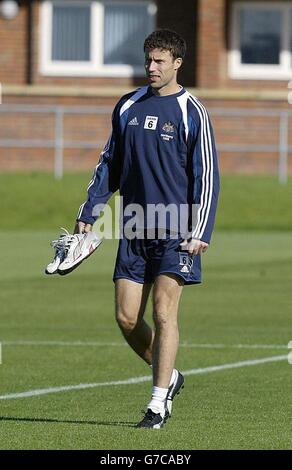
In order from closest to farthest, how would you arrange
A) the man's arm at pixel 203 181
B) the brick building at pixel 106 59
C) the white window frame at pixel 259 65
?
the man's arm at pixel 203 181, the brick building at pixel 106 59, the white window frame at pixel 259 65

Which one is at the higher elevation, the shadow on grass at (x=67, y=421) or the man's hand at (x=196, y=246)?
the man's hand at (x=196, y=246)

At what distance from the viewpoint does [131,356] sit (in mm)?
13914

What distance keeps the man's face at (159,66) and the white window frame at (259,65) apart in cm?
2892

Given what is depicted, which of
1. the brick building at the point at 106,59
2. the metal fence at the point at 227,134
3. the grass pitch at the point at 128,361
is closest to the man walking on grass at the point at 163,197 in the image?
the grass pitch at the point at 128,361

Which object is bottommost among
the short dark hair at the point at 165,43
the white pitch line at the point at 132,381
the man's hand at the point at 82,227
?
the white pitch line at the point at 132,381

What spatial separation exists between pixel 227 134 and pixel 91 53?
5587mm

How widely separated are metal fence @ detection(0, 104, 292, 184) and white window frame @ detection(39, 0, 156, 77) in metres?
3.66

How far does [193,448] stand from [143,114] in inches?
88.6

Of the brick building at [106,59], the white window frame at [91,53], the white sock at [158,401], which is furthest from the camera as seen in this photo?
the white window frame at [91,53]

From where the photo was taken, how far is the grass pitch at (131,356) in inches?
360

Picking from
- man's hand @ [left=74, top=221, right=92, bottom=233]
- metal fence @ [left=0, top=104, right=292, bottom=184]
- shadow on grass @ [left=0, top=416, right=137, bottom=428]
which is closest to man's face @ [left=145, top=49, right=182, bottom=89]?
man's hand @ [left=74, top=221, right=92, bottom=233]

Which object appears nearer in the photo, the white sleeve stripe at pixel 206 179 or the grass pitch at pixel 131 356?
the grass pitch at pixel 131 356

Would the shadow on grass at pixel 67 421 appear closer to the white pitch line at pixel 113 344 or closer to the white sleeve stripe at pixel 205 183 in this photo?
the white sleeve stripe at pixel 205 183

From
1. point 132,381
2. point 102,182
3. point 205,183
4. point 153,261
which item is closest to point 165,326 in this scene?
point 153,261
